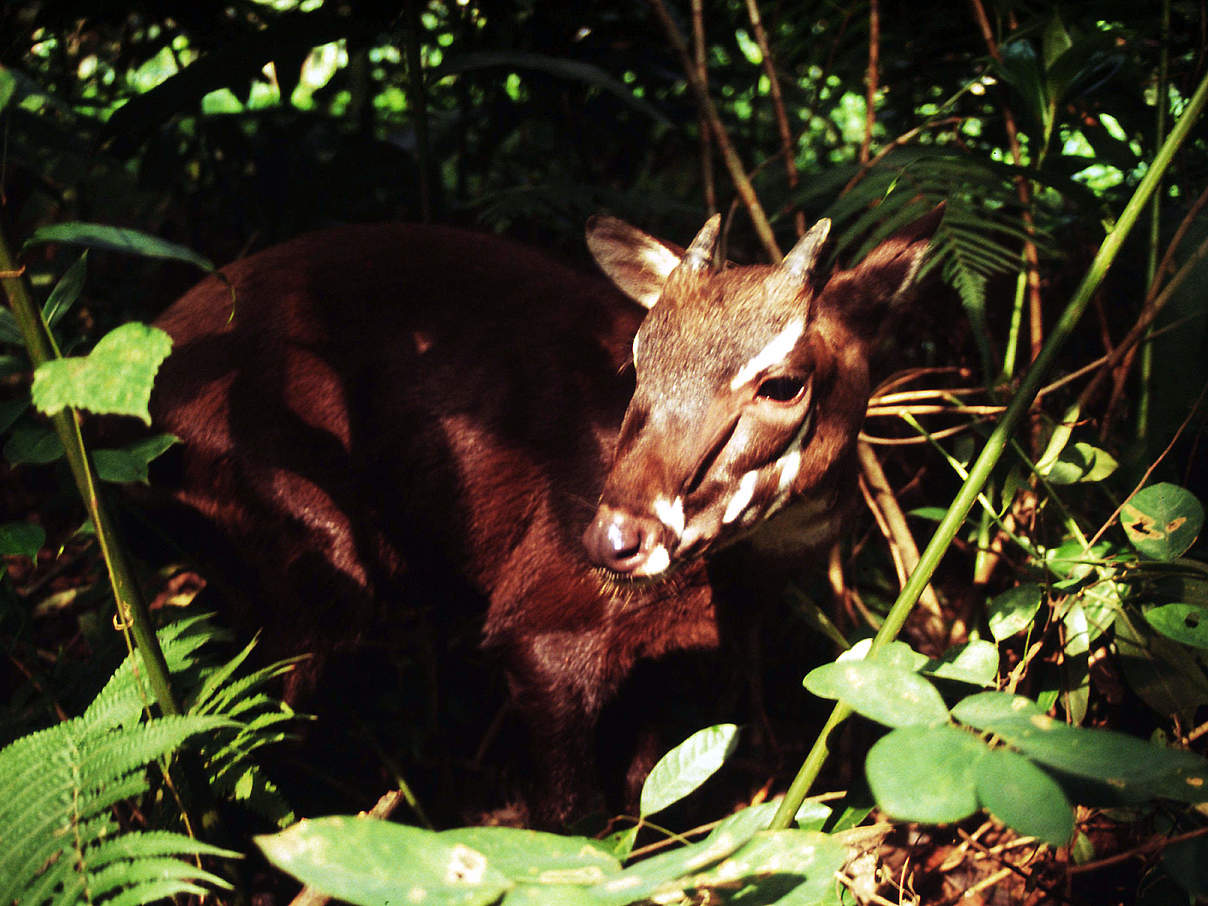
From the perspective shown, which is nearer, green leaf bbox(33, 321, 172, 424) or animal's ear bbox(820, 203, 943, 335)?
green leaf bbox(33, 321, 172, 424)

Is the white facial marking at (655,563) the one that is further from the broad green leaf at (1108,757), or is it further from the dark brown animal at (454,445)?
the broad green leaf at (1108,757)

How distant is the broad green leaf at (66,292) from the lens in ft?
5.55

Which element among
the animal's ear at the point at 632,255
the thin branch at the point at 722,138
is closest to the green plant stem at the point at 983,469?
the animal's ear at the point at 632,255

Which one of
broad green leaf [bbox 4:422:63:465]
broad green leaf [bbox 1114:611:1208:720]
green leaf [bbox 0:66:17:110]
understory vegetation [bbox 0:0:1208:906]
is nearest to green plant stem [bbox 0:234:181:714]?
understory vegetation [bbox 0:0:1208:906]

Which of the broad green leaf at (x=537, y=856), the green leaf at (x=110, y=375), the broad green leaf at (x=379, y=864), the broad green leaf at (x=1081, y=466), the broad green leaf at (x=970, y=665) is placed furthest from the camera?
the broad green leaf at (x=1081, y=466)

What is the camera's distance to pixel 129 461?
6.82ft

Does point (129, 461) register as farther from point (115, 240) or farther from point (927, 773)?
point (927, 773)

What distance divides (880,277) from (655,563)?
3.30 ft

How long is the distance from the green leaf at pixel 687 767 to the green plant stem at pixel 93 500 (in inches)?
38.6

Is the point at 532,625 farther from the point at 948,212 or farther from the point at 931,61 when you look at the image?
the point at 931,61

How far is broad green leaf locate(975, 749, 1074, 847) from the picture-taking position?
1011 millimetres

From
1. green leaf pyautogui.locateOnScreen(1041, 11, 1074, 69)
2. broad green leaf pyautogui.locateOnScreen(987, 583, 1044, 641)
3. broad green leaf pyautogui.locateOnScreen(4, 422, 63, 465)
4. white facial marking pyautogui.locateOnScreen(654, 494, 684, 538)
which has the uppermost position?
green leaf pyautogui.locateOnScreen(1041, 11, 1074, 69)

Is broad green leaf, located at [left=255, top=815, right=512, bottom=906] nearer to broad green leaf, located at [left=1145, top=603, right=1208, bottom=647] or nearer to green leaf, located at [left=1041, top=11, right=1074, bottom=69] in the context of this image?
broad green leaf, located at [left=1145, top=603, right=1208, bottom=647]

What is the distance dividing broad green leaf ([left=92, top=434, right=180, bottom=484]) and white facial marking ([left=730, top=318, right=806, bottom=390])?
4.55 feet
